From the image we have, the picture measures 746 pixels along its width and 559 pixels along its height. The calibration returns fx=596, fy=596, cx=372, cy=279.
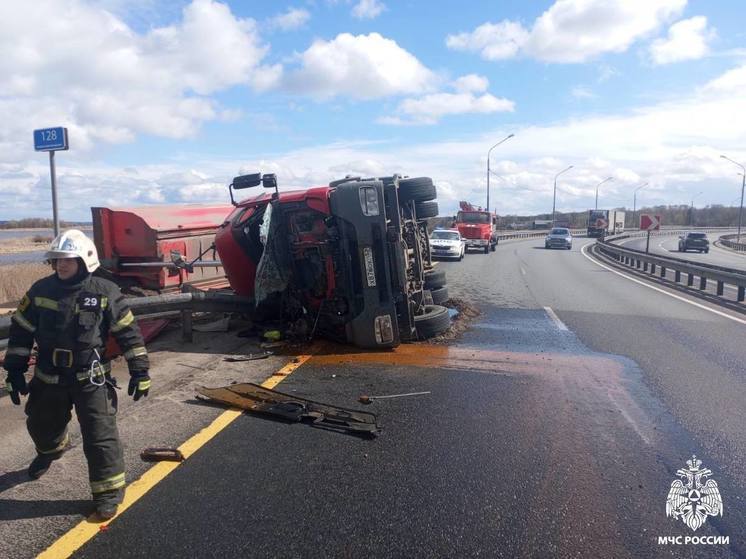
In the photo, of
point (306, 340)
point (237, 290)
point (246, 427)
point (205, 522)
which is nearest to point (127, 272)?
point (237, 290)

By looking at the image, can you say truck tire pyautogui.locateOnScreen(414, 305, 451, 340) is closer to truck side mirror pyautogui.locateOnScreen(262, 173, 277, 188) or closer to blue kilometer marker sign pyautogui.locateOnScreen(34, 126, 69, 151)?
truck side mirror pyautogui.locateOnScreen(262, 173, 277, 188)

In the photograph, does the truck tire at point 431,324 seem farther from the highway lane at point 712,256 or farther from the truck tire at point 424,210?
the highway lane at point 712,256

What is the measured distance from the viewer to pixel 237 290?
8.91m

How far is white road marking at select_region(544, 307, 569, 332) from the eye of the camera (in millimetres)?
10055

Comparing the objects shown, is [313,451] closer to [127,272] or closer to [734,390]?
[734,390]

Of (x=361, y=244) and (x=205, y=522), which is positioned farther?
(x=361, y=244)

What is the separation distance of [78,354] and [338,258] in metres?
4.25

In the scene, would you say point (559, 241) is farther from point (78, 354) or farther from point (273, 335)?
point (78, 354)

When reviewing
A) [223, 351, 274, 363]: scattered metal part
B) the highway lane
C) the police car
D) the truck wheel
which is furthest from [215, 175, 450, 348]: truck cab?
the highway lane

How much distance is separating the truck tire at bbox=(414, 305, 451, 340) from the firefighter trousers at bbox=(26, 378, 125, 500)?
16.7 ft

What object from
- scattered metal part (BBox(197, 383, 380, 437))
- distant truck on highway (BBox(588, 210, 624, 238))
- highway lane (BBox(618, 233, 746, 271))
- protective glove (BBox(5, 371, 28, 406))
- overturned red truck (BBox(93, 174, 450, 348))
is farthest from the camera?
distant truck on highway (BBox(588, 210, 624, 238))

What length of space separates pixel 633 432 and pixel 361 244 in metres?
3.72

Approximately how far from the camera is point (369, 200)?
24.2 feet

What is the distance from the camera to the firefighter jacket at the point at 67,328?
11.8 ft
